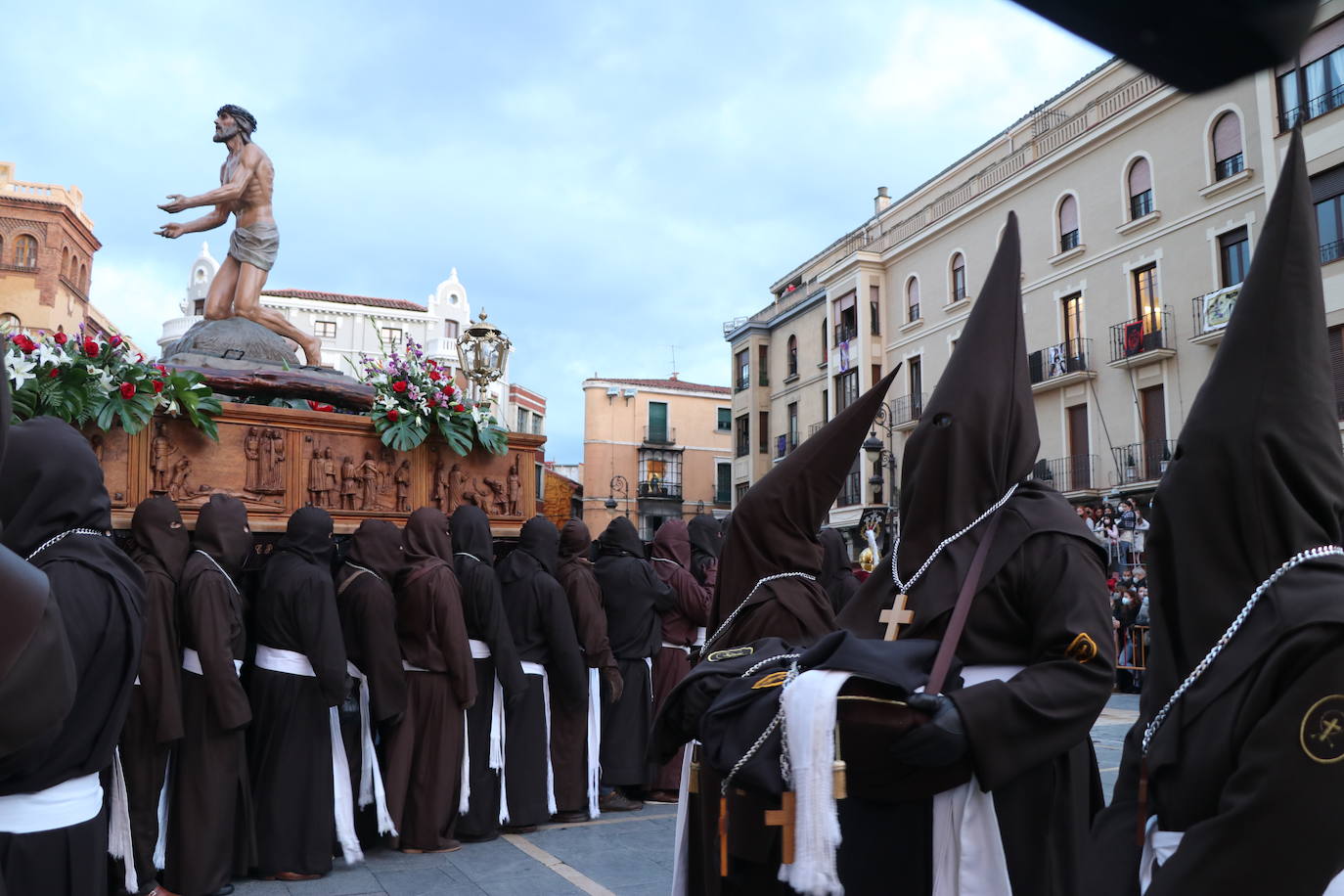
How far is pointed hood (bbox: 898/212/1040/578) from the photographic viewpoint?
3051 mm

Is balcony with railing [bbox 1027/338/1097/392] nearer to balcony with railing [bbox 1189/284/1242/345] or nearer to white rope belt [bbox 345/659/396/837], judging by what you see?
balcony with railing [bbox 1189/284/1242/345]

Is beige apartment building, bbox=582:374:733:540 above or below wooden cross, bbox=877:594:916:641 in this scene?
above

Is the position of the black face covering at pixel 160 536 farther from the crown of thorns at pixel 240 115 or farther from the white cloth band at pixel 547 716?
the crown of thorns at pixel 240 115

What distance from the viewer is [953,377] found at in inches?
125

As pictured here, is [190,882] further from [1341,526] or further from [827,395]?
[827,395]

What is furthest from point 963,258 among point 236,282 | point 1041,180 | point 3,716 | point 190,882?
point 3,716

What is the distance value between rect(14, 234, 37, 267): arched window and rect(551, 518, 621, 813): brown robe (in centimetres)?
5145

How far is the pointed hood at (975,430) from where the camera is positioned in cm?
305

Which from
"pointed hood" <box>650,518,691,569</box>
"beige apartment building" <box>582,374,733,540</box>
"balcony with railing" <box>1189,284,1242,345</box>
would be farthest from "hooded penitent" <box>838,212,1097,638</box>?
"beige apartment building" <box>582,374,733,540</box>

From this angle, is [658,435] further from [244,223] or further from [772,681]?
[772,681]

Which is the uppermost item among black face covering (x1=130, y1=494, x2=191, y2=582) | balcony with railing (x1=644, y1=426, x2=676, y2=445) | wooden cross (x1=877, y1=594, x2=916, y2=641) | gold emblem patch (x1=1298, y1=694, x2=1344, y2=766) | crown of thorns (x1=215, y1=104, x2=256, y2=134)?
balcony with railing (x1=644, y1=426, x2=676, y2=445)

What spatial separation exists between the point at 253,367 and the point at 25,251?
164ft

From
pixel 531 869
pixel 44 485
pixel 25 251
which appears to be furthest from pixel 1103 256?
pixel 25 251

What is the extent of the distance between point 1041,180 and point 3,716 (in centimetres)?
2889
